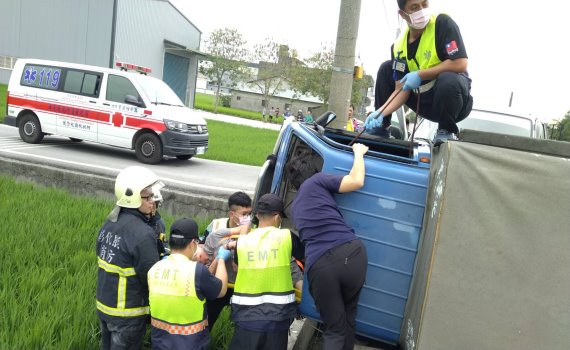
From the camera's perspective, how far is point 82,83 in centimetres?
982

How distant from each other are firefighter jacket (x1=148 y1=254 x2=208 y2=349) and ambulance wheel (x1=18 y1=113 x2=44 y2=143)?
909cm

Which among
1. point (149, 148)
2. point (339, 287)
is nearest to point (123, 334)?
point (339, 287)

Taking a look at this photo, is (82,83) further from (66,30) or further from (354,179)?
(66,30)

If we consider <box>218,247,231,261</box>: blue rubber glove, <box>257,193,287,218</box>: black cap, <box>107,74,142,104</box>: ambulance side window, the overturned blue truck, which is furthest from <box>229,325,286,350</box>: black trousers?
<box>107,74,142,104</box>: ambulance side window

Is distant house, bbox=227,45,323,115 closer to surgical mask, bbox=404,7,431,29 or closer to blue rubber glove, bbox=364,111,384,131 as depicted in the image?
blue rubber glove, bbox=364,111,384,131

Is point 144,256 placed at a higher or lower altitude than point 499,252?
lower

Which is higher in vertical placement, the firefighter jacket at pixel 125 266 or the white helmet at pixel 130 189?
the white helmet at pixel 130 189

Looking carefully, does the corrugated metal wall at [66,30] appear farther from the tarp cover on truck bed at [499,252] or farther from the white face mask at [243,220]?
the tarp cover on truck bed at [499,252]

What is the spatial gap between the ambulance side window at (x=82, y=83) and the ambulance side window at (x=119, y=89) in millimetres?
287

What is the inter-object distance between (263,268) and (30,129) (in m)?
9.54

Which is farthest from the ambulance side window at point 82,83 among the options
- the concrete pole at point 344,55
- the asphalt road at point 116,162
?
the concrete pole at point 344,55

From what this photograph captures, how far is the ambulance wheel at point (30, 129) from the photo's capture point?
34.1 feet

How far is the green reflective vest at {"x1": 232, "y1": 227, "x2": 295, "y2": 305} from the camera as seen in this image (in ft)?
9.69

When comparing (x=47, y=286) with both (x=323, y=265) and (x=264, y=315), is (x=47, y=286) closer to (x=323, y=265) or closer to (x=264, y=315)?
(x=264, y=315)
